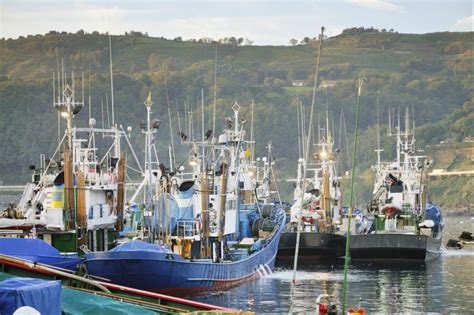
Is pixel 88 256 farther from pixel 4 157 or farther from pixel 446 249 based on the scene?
pixel 4 157

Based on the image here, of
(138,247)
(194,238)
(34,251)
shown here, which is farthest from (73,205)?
(34,251)

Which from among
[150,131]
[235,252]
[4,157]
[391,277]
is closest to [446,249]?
[391,277]

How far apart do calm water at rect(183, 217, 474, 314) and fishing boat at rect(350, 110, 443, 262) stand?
1436 millimetres

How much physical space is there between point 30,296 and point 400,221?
172ft

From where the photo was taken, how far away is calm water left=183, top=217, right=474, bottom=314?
160ft

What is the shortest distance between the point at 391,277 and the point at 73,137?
20.5 meters

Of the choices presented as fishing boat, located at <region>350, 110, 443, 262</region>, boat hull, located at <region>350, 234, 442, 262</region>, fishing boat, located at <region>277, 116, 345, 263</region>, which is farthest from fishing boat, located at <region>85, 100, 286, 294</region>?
fishing boat, located at <region>350, 110, 443, 262</region>

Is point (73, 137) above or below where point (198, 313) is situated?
above

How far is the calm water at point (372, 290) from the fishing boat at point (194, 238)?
1075 mm

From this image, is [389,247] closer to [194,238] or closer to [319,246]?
[319,246]

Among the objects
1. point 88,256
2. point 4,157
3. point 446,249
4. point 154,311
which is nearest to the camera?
point 154,311

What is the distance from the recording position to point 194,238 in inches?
2042

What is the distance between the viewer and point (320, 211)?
75.1m

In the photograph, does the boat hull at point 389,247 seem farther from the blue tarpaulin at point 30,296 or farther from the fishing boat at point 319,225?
the blue tarpaulin at point 30,296
